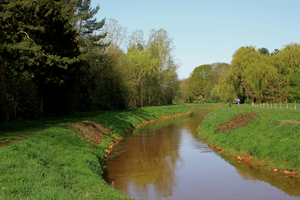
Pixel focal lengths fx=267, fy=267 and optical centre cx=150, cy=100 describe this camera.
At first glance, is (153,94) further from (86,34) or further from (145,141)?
(145,141)

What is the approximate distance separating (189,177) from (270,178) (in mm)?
3635

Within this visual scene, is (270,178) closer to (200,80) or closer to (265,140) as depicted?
(265,140)

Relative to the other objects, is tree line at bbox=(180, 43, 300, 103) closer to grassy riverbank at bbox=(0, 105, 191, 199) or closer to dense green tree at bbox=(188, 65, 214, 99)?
grassy riverbank at bbox=(0, 105, 191, 199)

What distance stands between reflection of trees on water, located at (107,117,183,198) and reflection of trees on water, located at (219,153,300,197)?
3.31m

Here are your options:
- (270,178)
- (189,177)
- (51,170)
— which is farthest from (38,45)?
(270,178)

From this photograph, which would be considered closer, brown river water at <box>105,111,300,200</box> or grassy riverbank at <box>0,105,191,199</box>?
grassy riverbank at <box>0,105,191,199</box>

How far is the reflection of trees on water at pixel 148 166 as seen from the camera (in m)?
11.0

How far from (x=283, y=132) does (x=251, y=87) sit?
37.8m

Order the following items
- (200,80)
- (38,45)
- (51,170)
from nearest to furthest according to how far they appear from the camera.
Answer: (51,170) → (38,45) → (200,80)

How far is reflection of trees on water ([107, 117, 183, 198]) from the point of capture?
11023mm

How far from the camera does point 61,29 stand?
2405 cm

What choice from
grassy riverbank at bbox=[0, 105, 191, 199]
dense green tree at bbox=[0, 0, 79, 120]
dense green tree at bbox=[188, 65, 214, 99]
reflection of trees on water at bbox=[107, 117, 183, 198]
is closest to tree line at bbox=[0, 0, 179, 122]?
dense green tree at bbox=[0, 0, 79, 120]

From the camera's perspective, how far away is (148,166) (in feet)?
47.0

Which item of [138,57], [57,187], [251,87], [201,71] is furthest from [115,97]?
[201,71]
